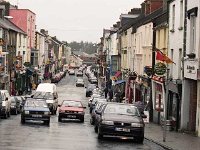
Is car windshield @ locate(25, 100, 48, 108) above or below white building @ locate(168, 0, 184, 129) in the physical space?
below

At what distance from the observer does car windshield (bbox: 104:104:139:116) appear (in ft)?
80.6

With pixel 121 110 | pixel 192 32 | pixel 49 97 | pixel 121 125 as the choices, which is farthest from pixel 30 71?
pixel 121 125

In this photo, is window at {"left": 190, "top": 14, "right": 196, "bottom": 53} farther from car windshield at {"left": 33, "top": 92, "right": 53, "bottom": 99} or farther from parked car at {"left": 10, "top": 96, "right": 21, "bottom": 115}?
car windshield at {"left": 33, "top": 92, "right": 53, "bottom": 99}

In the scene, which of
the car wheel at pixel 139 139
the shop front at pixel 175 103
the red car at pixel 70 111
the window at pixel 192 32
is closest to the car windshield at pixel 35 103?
the red car at pixel 70 111

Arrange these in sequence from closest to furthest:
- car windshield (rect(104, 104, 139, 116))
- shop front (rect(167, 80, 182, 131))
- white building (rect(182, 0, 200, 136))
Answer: car windshield (rect(104, 104, 139, 116))
white building (rect(182, 0, 200, 136))
shop front (rect(167, 80, 182, 131))


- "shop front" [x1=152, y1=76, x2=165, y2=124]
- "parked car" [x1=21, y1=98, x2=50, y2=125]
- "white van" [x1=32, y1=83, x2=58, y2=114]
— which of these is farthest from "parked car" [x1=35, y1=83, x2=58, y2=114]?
"parked car" [x1=21, y1=98, x2=50, y2=125]

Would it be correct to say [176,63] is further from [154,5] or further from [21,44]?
[21,44]

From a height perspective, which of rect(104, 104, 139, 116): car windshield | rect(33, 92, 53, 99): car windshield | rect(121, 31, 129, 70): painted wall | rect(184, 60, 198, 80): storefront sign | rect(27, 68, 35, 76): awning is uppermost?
rect(121, 31, 129, 70): painted wall

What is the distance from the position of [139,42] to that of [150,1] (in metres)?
5.45

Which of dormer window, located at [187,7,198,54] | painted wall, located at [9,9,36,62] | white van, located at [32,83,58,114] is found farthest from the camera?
painted wall, located at [9,9,36,62]

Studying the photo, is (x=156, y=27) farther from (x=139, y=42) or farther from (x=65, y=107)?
(x=139, y=42)

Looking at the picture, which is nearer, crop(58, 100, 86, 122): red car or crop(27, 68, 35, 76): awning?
crop(58, 100, 86, 122): red car

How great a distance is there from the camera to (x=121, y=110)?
24.8 m

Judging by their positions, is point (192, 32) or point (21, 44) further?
point (21, 44)
